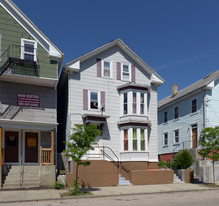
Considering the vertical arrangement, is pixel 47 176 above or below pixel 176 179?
above

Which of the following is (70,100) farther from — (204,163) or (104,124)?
(204,163)

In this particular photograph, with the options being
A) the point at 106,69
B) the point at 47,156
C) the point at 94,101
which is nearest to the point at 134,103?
the point at 94,101

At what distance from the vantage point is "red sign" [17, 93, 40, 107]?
19.3 m

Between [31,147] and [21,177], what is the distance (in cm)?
254

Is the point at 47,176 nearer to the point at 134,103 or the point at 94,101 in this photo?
the point at 94,101

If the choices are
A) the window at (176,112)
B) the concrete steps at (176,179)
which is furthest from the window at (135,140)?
the window at (176,112)

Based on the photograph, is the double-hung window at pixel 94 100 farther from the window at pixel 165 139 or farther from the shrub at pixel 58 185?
the window at pixel 165 139

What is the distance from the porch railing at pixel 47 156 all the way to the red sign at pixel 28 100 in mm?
3177

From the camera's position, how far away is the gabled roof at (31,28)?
19.3 meters

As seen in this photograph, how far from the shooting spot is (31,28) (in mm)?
19734

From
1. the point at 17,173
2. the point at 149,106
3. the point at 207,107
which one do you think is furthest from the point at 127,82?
the point at 17,173

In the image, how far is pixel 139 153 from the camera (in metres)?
22.0

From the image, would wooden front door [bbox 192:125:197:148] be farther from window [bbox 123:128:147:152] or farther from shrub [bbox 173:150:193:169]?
window [bbox 123:128:147:152]

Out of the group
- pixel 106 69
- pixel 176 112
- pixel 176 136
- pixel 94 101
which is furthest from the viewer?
pixel 176 112
